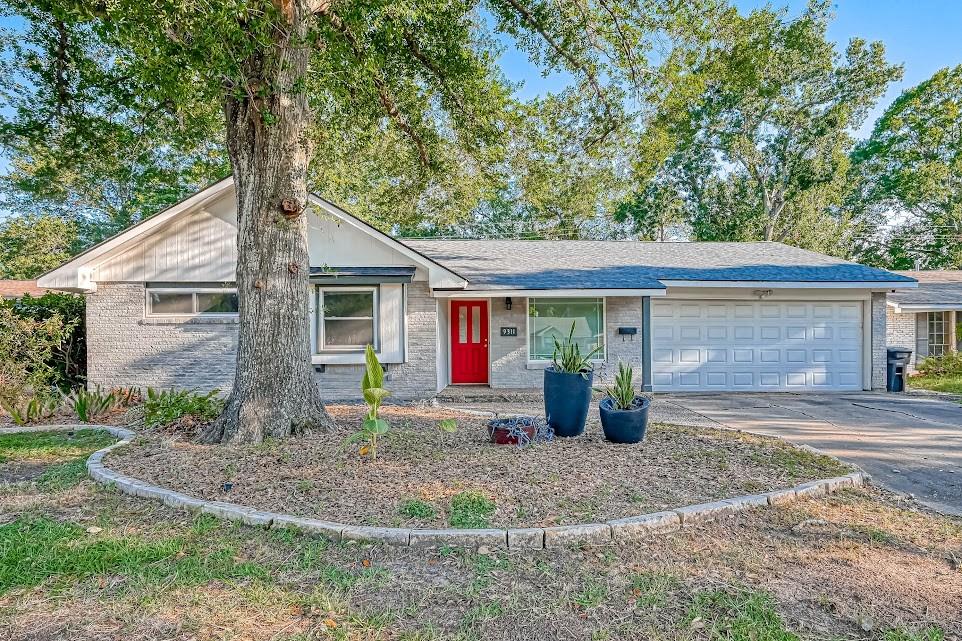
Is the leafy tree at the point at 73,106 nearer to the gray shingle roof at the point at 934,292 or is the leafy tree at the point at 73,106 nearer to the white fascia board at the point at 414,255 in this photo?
the white fascia board at the point at 414,255

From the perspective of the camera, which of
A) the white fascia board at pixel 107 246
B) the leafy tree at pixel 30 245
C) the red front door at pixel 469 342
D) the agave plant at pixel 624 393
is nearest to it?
the agave plant at pixel 624 393

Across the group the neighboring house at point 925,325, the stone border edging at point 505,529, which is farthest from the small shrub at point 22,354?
the neighboring house at point 925,325

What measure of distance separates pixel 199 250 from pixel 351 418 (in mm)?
5540

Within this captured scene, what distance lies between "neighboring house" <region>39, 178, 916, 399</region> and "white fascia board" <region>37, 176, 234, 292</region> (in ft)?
0.10

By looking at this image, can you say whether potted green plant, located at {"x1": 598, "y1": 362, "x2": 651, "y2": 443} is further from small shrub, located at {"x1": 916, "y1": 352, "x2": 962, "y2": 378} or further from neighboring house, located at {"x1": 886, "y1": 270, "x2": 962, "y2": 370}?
small shrub, located at {"x1": 916, "y1": 352, "x2": 962, "y2": 378}

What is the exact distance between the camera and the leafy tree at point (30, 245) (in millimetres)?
26375

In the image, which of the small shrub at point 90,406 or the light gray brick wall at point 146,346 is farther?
the light gray brick wall at point 146,346

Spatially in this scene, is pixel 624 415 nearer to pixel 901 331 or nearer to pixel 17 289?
pixel 901 331

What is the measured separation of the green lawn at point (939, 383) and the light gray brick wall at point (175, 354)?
1249cm

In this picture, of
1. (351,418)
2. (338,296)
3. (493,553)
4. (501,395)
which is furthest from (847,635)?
(338,296)

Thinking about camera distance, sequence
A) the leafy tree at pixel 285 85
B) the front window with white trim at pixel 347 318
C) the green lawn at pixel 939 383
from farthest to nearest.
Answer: the green lawn at pixel 939 383 → the front window with white trim at pixel 347 318 → the leafy tree at pixel 285 85

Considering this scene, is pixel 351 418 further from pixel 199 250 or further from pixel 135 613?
pixel 199 250

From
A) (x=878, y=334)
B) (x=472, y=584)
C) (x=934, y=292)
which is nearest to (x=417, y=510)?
(x=472, y=584)

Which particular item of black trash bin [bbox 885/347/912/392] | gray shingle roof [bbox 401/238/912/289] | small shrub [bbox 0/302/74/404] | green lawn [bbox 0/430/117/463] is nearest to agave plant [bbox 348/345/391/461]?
green lawn [bbox 0/430/117/463]
